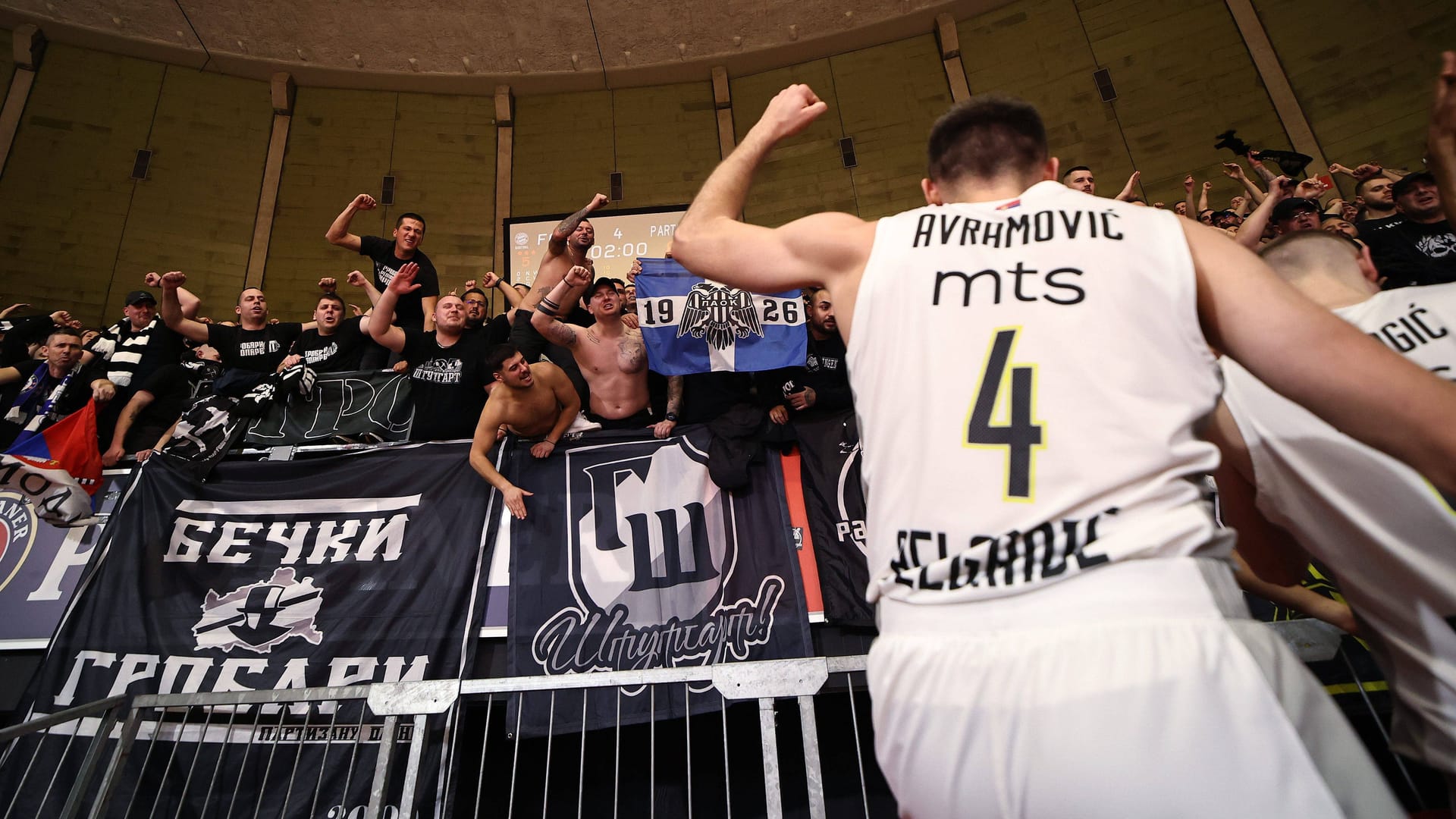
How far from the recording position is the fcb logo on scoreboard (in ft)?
17.5

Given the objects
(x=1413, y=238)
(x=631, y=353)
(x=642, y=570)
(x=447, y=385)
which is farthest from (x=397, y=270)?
(x=1413, y=238)

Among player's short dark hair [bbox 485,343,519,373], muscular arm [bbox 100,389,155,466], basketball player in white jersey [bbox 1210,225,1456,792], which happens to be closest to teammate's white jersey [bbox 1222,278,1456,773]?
basketball player in white jersey [bbox 1210,225,1456,792]

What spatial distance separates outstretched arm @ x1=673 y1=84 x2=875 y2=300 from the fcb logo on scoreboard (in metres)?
6.42

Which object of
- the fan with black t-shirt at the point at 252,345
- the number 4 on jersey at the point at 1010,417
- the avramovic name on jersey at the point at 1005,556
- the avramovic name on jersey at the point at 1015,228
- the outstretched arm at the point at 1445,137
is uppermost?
the fan with black t-shirt at the point at 252,345

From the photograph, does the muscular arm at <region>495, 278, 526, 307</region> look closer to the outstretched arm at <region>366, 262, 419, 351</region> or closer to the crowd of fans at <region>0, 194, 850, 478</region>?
the crowd of fans at <region>0, 194, 850, 478</region>

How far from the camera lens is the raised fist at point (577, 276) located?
606 cm

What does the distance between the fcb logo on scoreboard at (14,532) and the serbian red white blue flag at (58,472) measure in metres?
0.10

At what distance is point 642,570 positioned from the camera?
5059 mm

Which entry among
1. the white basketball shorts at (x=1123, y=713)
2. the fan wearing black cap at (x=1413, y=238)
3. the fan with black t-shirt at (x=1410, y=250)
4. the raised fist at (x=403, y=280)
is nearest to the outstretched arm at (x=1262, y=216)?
the fan with black t-shirt at (x=1410, y=250)

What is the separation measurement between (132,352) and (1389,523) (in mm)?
9259

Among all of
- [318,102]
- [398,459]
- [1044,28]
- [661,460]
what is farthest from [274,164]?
[1044,28]

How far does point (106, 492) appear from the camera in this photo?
566 centimetres

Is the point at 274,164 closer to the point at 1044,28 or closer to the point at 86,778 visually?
the point at 86,778

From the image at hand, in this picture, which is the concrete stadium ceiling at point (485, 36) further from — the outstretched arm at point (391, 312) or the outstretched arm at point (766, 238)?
the outstretched arm at point (766, 238)
